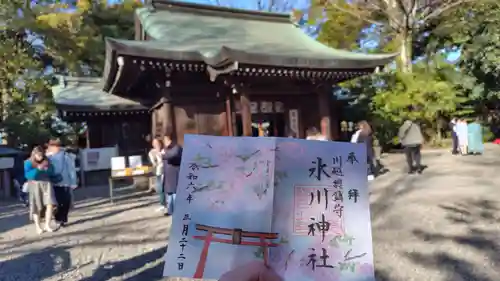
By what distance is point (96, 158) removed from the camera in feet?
51.7

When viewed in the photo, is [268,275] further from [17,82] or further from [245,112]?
[17,82]

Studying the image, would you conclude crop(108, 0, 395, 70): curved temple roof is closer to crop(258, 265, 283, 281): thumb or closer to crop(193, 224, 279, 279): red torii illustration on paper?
crop(193, 224, 279, 279): red torii illustration on paper

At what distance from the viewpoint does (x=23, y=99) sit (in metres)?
18.2

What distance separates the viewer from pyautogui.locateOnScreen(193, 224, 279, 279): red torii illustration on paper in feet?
5.22

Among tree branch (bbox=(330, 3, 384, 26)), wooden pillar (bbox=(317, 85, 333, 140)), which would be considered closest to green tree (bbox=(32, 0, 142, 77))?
tree branch (bbox=(330, 3, 384, 26))

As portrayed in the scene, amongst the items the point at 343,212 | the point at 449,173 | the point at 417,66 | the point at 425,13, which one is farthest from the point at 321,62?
the point at 425,13

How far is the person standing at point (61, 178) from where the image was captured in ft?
21.9

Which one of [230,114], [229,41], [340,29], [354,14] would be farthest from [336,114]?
[340,29]

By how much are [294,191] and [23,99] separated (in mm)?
19599

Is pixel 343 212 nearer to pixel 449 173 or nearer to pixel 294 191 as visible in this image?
pixel 294 191

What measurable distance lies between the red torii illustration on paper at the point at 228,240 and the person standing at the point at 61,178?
575 centimetres

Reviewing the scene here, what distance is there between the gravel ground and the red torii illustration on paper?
2.92 meters

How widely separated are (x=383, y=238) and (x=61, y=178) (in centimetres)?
510

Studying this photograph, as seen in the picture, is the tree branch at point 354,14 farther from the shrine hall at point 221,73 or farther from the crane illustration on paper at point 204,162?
the crane illustration on paper at point 204,162
